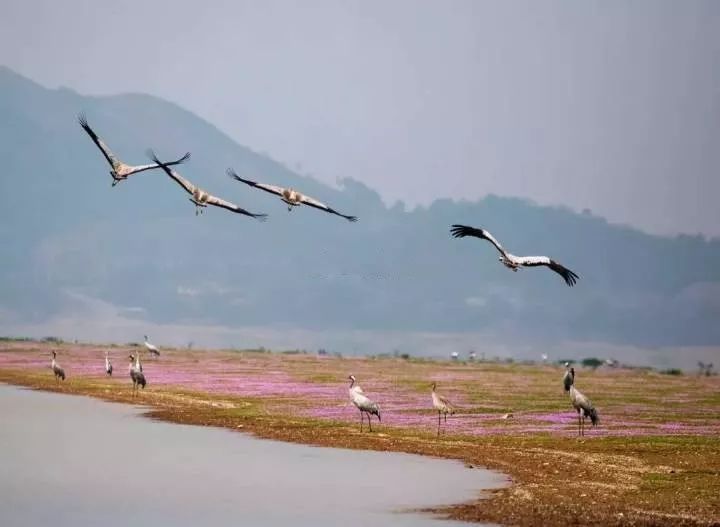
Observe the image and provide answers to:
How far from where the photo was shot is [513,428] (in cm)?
4722

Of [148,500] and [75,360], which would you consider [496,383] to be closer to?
[75,360]

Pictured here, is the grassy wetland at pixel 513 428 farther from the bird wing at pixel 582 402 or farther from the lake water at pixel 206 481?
the lake water at pixel 206 481

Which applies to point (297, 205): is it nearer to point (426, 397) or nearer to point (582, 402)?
point (582, 402)

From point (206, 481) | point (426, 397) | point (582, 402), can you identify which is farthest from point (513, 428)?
point (426, 397)

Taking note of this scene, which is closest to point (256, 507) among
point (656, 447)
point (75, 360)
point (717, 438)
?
point (656, 447)

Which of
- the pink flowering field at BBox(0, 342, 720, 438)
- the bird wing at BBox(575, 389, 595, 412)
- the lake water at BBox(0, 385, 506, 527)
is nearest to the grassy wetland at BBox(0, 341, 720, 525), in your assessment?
the pink flowering field at BBox(0, 342, 720, 438)

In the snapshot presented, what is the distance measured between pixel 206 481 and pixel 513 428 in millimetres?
18084

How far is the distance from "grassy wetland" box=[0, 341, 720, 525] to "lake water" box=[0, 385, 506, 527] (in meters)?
1.82

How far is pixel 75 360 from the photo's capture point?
111688mm

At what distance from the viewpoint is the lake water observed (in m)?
26.6

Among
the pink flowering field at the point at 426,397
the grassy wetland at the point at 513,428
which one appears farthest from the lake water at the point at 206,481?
the pink flowering field at the point at 426,397

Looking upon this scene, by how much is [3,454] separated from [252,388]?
118 feet

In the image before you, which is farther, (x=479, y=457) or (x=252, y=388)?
(x=252, y=388)

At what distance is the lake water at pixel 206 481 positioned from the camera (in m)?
26.6
